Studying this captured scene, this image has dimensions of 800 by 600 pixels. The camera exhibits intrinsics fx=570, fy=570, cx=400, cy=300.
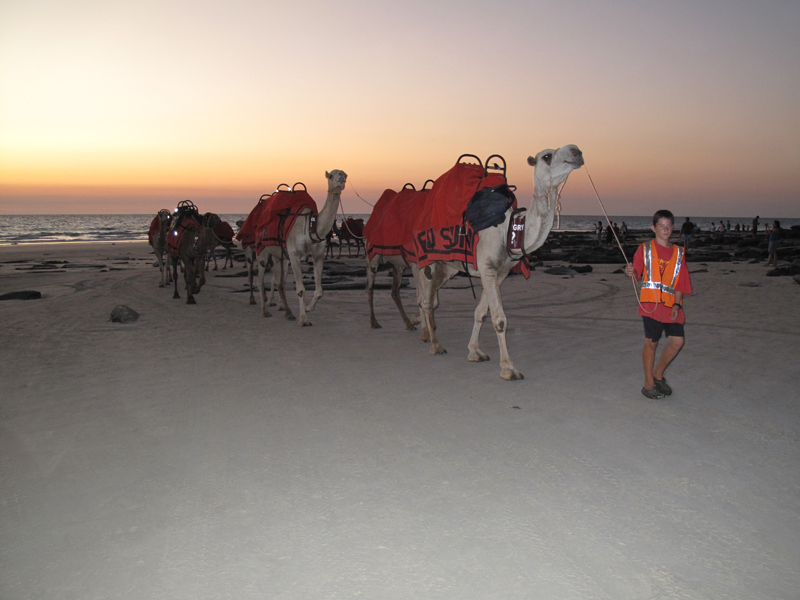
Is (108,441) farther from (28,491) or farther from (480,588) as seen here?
(480,588)

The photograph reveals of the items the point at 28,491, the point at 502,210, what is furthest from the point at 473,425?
the point at 28,491

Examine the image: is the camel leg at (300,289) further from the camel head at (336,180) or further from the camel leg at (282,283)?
the camel head at (336,180)

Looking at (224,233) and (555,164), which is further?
(224,233)

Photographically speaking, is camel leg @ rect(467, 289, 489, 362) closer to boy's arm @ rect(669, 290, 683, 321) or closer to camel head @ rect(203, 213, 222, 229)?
boy's arm @ rect(669, 290, 683, 321)

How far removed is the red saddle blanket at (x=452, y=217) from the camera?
23.8 ft

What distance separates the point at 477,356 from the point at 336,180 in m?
4.73

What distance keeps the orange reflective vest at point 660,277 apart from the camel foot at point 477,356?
2580 millimetres

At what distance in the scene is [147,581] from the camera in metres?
2.92

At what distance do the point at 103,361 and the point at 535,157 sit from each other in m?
6.16

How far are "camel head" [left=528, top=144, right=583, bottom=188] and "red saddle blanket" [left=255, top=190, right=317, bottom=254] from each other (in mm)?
6010

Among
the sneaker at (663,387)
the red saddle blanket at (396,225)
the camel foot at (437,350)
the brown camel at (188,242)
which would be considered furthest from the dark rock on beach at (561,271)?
the sneaker at (663,387)

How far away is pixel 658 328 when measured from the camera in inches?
220

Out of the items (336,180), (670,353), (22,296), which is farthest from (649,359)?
(22,296)

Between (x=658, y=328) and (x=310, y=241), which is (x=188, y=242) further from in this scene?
(x=658, y=328)
